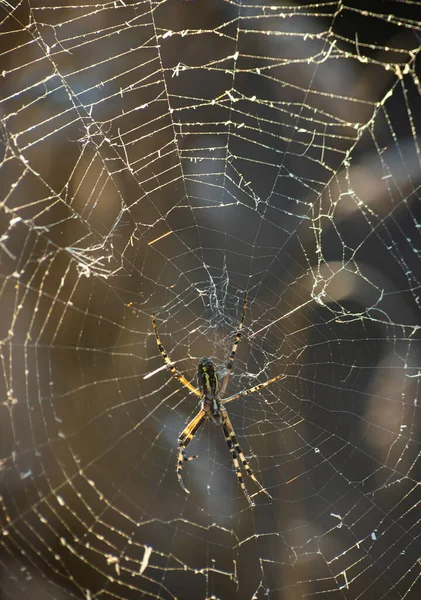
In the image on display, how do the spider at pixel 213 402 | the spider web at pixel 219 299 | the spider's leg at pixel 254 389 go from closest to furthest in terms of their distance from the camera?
the spider's leg at pixel 254 389, the spider at pixel 213 402, the spider web at pixel 219 299

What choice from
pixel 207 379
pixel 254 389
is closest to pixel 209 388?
pixel 207 379

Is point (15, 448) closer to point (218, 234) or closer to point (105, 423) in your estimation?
point (105, 423)

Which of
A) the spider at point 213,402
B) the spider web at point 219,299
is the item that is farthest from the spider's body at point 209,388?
the spider web at point 219,299

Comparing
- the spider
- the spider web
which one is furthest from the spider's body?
the spider web

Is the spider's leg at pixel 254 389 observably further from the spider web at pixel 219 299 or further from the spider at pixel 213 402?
the spider web at pixel 219 299

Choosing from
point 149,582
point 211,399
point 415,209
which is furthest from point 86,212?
point 149,582

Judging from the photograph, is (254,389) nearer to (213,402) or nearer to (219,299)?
(213,402)

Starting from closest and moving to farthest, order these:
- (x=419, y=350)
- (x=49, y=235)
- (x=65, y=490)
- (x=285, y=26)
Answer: (x=285, y=26) < (x=419, y=350) < (x=49, y=235) < (x=65, y=490)
